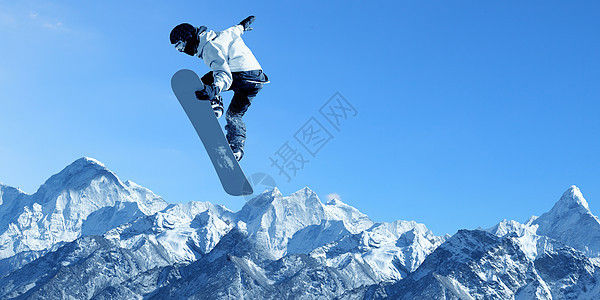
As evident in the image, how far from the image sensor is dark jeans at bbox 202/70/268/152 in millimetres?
13535

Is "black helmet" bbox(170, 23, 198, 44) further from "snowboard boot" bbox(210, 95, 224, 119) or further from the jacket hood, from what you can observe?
"snowboard boot" bbox(210, 95, 224, 119)

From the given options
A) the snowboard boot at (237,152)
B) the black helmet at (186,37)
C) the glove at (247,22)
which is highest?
the glove at (247,22)

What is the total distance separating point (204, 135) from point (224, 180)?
1043mm

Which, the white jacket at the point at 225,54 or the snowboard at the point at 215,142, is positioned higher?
the white jacket at the point at 225,54

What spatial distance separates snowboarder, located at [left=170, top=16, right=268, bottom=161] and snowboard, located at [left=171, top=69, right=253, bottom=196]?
0.88 feet

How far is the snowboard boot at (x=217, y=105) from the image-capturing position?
501 inches

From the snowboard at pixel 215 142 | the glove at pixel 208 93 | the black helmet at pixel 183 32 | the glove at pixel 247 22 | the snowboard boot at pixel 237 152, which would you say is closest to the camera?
the glove at pixel 208 93

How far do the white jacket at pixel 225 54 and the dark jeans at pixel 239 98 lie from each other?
18cm

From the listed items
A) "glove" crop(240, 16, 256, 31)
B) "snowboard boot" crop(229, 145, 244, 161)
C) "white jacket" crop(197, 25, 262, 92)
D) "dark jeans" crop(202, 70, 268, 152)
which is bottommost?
"snowboard boot" crop(229, 145, 244, 161)

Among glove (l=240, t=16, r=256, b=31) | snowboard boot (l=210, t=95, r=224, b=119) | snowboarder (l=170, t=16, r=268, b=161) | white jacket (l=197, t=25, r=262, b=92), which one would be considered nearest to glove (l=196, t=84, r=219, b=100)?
snowboarder (l=170, t=16, r=268, b=161)

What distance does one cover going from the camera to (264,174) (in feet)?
50.6

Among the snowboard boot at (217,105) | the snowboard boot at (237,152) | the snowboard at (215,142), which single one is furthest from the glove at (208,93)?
the snowboard boot at (237,152)

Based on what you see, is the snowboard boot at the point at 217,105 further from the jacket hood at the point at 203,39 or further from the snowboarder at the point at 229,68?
the jacket hood at the point at 203,39

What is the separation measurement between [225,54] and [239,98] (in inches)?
52.7
